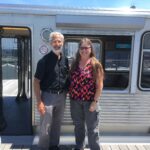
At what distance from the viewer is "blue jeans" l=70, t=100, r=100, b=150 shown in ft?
12.5

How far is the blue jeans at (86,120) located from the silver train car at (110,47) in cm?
63

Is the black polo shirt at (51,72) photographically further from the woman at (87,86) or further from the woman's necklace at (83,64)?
the woman's necklace at (83,64)

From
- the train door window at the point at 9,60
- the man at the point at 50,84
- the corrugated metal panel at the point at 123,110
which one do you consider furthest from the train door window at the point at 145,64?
the train door window at the point at 9,60

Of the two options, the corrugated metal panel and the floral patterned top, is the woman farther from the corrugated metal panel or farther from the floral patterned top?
the corrugated metal panel

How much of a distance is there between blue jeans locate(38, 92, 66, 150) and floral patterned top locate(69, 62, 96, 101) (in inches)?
9.2

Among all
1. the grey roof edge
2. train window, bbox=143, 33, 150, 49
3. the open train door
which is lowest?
the open train door

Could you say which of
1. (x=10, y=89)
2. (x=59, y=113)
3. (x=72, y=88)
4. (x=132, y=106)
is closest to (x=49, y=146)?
(x=59, y=113)

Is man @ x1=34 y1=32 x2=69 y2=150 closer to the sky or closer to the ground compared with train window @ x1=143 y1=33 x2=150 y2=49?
closer to the ground

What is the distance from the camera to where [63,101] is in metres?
3.99

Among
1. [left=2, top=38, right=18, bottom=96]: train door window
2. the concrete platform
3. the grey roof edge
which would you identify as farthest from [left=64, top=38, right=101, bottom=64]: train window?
[left=2, top=38, right=18, bottom=96]: train door window

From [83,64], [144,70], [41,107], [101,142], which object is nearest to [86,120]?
[41,107]

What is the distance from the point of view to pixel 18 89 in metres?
7.42

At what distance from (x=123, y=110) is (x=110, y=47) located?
1.01 m

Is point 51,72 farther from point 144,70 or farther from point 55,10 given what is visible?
point 144,70
